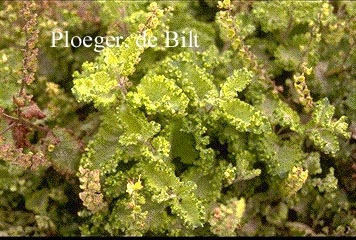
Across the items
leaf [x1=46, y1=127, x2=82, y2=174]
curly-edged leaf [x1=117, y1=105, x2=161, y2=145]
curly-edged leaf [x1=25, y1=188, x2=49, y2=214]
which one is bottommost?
curly-edged leaf [x1=25, y1=188, x2=49, y2=214]

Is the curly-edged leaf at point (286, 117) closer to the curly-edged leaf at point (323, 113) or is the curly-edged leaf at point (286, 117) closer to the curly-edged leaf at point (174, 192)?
the curly-edged leaf at point (323, 113)

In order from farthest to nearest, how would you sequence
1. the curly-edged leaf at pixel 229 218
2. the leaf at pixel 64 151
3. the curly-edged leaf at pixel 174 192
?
the leaf at pixel 64 151
the curly-edged leaf at pixel 174 192
the curly-edged leaf at pixel 229 218

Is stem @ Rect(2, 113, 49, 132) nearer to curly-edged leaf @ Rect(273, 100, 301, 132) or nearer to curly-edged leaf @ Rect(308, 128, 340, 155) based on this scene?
curly-edged leaf @ Rect(273, 100, 301, 132)

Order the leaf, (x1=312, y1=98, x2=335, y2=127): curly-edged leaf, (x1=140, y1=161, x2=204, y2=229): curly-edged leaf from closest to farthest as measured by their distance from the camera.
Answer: (x1=140, y1=161, x2=204, y2=229): curly-edged leaf
(x1=312, y1=98, x2=335, y2=127): curly-edged leaf
the leaf

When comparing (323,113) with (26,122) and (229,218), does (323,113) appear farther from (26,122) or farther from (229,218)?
(26,122)

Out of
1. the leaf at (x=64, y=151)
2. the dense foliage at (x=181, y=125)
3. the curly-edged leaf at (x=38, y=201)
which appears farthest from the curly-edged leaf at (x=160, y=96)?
the curly-edged leaf at (x=38, y=201)

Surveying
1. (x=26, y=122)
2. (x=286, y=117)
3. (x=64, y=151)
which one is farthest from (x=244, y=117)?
(x=26, y=122)

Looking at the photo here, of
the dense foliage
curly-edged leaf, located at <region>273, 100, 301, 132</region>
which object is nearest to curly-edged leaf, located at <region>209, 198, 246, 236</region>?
the dense foliage

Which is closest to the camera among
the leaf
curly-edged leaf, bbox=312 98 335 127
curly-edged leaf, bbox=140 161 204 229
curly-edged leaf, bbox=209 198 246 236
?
curly-edged leaf, bbox=209 198 246 236
